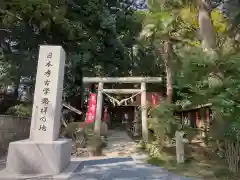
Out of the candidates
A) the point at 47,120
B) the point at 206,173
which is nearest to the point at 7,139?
the point at 47,120

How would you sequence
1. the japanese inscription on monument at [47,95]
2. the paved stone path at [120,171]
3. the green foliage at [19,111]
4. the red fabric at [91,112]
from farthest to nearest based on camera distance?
the green foliage at [19,111]
the red fabric at [91,112]
the japanese inscription on monument at [47,95]
the paved stone path at [120,171]

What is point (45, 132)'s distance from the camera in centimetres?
683

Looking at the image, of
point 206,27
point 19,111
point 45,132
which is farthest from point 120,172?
point 19,111

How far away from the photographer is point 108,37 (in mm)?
16188

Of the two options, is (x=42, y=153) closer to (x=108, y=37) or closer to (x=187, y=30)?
(x=187, y=30)

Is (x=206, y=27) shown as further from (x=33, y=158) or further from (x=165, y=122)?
(x=33, y=158)

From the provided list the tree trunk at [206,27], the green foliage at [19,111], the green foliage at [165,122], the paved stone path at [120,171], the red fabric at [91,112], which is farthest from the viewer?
the green foliage at [19,111]

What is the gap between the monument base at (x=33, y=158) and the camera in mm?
6297

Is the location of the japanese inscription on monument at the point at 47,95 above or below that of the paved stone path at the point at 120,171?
above

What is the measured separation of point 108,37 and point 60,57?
362 inches

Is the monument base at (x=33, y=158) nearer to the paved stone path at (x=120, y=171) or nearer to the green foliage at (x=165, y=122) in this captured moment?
the paved stone path at (x=120, y=171)

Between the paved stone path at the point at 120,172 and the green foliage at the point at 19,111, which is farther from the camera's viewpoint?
the green foliage at the point at 19,111

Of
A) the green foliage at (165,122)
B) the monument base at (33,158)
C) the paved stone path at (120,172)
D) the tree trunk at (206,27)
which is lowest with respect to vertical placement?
the paved stone path at (120,172)

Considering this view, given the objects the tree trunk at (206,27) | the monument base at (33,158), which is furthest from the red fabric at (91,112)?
the tree trunk at (206,27)
